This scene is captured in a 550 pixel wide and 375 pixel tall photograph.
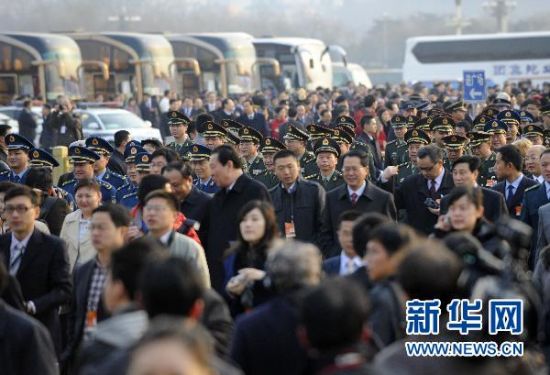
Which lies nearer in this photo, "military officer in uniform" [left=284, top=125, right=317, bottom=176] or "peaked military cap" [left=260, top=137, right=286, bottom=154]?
"peaked military cap" [left=260, top=137, right=286, bottom=154]

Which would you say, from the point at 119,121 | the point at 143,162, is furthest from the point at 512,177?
the point at 119,121

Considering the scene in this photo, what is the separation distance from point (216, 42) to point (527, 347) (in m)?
40.9

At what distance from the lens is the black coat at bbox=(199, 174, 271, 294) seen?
9.90 m

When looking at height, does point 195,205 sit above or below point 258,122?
above

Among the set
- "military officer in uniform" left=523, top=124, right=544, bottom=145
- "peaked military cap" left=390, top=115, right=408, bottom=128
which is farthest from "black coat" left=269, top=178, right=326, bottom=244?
"peaked military cap" left=390, top=115, right=408, bottom=128

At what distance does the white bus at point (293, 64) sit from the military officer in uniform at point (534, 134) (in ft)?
104

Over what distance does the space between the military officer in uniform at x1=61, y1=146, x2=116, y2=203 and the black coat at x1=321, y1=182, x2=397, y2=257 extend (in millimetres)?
2636

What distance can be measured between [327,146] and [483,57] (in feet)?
142

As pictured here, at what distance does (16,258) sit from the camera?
866 centimetres

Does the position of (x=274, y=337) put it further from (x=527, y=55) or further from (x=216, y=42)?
(x=527, y=55)

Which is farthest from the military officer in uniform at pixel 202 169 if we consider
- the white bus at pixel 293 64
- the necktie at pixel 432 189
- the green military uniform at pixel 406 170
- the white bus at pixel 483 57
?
the white bus at pixel 483 57

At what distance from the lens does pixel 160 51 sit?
4334cm

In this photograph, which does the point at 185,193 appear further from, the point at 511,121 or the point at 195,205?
the point at 511,121

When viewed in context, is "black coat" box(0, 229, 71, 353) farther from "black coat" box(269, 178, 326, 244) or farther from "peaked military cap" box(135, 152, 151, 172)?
"peaked military cap" box(135, 152, 151, 172)
